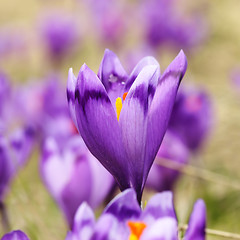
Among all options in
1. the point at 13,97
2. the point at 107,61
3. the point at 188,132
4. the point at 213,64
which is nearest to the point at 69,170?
the point at 107,61

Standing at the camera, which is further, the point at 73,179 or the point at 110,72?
the point at 73,179

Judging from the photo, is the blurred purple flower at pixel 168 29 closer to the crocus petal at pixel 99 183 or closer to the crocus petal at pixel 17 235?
the crocus petal at pixel 99 183

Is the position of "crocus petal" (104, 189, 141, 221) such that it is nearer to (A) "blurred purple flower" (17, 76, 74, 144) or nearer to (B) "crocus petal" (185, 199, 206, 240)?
(B) "crocus petal" (185, 199, 206, 240)

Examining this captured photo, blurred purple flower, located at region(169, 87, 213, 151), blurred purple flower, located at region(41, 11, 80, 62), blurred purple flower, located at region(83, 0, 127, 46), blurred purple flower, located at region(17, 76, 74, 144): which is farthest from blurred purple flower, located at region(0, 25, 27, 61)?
blurred purple flower, located at region(169, 87, 213, 151)

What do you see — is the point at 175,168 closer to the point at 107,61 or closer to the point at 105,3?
the point at 107,61

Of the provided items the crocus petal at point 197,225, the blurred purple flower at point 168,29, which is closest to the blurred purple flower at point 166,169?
the crocus petal at point 197,225

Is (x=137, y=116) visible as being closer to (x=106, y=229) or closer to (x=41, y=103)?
(x=106, y=229)

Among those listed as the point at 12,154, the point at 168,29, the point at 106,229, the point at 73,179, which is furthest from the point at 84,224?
the point at 168,29
